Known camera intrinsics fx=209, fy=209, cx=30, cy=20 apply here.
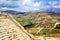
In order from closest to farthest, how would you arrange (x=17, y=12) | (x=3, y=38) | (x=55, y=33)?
(x=3, y=38), (x=55, y=33), (x=17, y=12)

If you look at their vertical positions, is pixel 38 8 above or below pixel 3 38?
above

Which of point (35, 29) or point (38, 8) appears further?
point (38, 8)

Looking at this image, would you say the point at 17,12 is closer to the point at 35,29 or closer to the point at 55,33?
the point at 35,29

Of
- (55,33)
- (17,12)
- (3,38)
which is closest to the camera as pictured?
(3,38)

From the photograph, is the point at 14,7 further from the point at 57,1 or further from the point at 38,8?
the point at 57,1

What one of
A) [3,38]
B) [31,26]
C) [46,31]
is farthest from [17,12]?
[3,38]

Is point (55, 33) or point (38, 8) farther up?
point (38, 8)

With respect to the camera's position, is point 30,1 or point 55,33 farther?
point 30,1

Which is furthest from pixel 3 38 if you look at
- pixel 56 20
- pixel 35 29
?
pixel 56 20

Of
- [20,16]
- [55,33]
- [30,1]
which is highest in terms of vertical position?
[30,1]
